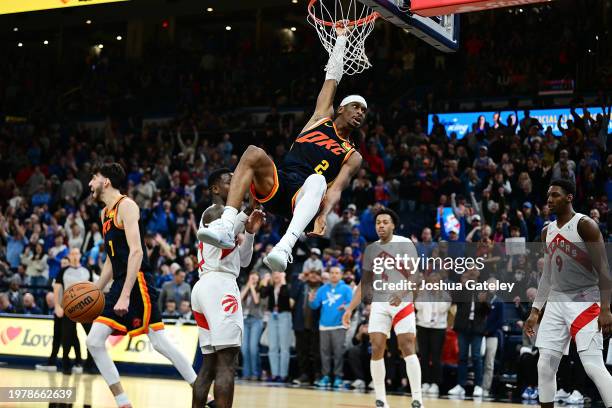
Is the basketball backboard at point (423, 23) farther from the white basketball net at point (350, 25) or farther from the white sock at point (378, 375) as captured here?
the white sock at point (378, 375)

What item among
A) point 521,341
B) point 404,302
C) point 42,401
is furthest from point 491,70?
point 42,401

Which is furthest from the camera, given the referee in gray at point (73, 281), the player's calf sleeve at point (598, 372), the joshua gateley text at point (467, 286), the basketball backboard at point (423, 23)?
the referee in gray at point (73, 281)

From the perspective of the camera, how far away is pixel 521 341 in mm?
14102

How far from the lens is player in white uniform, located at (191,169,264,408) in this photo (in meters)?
7.58

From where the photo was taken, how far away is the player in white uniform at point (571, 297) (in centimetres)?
809

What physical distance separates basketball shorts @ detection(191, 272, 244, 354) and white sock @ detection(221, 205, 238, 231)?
1.09m

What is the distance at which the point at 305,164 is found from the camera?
7.73 metres

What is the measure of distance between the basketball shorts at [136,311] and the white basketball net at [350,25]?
2.98m

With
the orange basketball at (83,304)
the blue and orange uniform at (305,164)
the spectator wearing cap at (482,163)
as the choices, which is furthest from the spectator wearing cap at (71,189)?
the blue and orange uniform at (305,164)

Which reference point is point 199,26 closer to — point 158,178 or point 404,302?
point 158,178

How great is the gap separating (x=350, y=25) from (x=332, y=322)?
22.7 feet

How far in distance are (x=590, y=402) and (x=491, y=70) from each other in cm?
1171

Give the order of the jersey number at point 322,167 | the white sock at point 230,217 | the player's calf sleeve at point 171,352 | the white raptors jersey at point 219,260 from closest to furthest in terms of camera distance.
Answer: the white sock at point 230,217, the jersey number at point 322,167, the white raptors jersey at point 219,260, the player's calf sleeve at point 171,352

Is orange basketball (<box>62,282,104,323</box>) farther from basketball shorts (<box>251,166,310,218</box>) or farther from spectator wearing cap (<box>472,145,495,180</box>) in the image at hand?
spectator wearing cap (<box>472,145,495,180</box>)
